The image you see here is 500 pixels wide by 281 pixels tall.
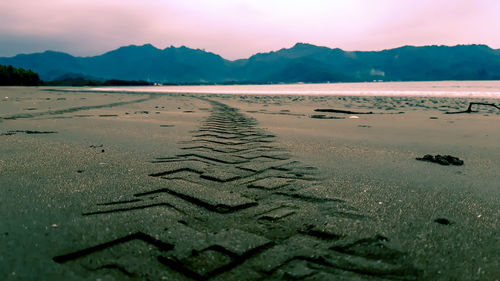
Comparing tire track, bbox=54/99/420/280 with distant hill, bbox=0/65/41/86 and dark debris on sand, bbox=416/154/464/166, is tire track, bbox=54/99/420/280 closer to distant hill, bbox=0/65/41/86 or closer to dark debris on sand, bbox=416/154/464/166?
dark debris on sand, bbox=416/154/464/166

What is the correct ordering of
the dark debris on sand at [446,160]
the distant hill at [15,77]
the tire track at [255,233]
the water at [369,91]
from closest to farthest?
the tire track at [255,233] → the dark debris on sand at [446,160] → the water at [369,91] → the distant hill at [15,77]

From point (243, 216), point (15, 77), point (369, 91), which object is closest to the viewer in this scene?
point (243, 216)

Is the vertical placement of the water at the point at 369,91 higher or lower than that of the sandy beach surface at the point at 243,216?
higher

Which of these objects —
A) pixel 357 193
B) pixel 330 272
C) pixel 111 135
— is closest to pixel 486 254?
pixel 330 272

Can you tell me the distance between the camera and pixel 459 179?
2010 millimetres

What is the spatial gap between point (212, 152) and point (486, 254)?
2.09m

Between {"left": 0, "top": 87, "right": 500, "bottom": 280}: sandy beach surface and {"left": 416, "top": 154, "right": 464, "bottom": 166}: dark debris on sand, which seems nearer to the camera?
{"left": 0, "top": 87, "right": 500, "bottom": 280}: sandy beach surface

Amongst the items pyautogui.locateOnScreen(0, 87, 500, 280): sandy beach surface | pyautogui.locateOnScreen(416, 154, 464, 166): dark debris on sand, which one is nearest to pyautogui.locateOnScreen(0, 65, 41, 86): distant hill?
pyautogui.locateOnScreen(0, 87, 500, 280): sandy beach surface

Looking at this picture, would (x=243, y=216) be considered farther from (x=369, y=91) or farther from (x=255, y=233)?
(x=369, y=91)

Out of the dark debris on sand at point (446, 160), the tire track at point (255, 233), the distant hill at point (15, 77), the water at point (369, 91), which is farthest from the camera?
the distant hill at point (15, 77)

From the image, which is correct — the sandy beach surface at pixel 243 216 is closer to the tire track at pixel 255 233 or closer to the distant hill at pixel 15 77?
the tire track at pixel 255 233

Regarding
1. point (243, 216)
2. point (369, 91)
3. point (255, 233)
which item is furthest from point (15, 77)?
point (255, 233)

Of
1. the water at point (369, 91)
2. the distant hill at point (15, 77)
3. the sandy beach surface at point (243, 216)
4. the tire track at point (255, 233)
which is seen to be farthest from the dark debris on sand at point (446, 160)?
the distant hill at point (15, 77)

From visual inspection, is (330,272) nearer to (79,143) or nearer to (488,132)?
(79,143)
